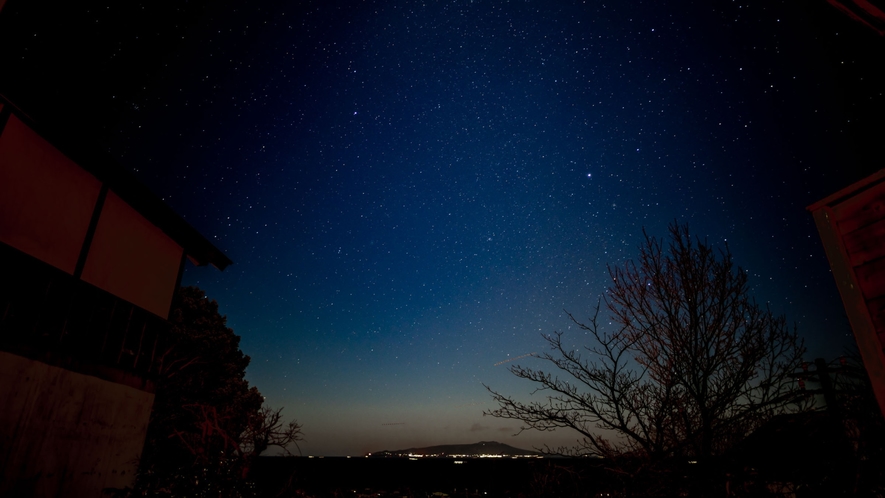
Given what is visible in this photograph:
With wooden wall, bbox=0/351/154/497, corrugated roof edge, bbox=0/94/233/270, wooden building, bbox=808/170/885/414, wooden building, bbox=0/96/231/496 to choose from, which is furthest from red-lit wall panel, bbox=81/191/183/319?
wooden building, bbox=808/170/885/414

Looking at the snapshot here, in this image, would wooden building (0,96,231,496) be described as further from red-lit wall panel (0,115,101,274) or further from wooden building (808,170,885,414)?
wooden building (808,170,885,414)

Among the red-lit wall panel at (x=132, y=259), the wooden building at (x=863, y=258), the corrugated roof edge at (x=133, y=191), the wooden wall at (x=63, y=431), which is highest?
the corrugated roof edge at (x=133, y=191)

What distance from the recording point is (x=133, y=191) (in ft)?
26.2

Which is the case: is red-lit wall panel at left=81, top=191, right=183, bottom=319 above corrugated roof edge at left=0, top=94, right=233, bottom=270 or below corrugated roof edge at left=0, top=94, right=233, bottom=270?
below

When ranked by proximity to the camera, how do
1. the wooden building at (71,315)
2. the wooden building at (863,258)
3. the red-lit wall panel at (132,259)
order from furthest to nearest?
1. the red-lit wall panel at (132,259)
2. the wooden building at (71,315)
3. the wooden building at (863,258)

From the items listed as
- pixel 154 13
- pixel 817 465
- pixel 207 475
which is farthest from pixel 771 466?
pixel 154 13

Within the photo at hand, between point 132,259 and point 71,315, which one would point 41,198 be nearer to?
point 71,315

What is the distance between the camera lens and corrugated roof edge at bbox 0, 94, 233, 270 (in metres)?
6.51

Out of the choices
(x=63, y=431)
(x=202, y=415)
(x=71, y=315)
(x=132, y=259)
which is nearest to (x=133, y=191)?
(x=132, y=259)

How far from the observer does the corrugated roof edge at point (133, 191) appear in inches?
256

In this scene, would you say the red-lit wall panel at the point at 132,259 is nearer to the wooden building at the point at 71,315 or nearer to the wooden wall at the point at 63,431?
the wooden building at the point at 71,315

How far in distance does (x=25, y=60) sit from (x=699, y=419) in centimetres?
1201

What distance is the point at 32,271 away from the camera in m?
5.93

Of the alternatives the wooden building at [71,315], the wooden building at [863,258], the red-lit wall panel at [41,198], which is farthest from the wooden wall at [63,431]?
the wooden building at [863,258]
